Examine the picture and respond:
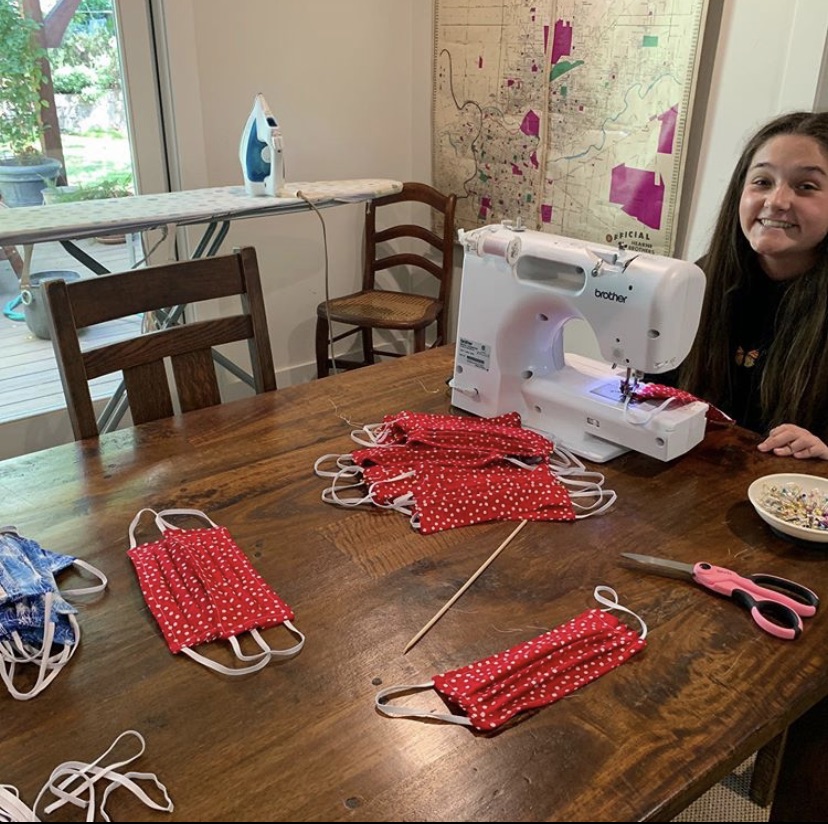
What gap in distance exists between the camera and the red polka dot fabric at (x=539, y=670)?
0.84 m

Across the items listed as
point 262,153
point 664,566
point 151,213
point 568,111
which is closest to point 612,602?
point 664,566

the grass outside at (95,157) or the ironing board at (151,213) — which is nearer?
the ironing board at (151,213)

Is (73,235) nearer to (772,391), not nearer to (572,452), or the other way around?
(572,452)

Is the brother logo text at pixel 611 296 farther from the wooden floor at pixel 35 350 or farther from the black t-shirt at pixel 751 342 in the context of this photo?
the wooden floor at pixel 35 350

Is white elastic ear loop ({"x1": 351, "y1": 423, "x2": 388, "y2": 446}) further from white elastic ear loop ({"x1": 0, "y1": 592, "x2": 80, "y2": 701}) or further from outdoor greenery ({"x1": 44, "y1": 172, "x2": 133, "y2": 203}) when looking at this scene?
outdoor greenery ({"x1": 44, "y1": 172, "x2": 133, "y2": 203})

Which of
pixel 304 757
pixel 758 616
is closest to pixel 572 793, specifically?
pixel 304 757

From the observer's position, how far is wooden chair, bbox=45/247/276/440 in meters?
1.42

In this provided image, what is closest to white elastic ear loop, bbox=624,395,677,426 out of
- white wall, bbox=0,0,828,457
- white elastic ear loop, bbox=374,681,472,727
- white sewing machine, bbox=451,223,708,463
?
white sewing machine, bbox=451,223,708,463

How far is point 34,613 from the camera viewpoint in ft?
3.09

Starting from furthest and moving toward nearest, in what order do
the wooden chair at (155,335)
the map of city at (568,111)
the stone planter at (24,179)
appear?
the stone planter at (24,179) → the map of city at (568,111) → the wooden chair at (155,335)

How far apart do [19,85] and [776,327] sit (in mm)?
2305

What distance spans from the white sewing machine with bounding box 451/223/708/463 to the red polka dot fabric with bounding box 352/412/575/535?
0.21 ft

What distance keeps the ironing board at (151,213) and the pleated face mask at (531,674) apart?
136cm

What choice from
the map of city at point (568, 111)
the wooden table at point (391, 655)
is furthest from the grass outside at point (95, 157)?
the wooden table at point (391, 655)
